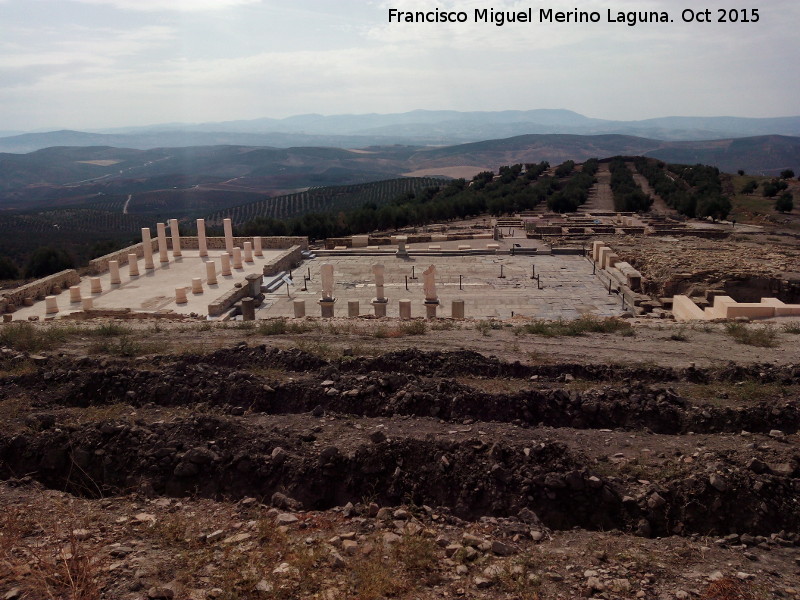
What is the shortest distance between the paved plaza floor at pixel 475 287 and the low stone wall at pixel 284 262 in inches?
22.4

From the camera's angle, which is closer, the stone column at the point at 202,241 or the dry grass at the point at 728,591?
the dry grass at the point at 728,591

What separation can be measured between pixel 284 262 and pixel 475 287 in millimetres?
7499

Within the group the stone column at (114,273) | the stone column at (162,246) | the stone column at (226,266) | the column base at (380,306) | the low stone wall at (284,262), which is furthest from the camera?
the stone column at (162,246)

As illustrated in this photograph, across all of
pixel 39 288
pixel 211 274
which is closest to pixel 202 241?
pixel 211 274

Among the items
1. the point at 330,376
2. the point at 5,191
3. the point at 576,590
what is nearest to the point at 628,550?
the point at 576,590

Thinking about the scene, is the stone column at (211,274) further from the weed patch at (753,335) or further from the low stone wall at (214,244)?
the weed patch at (753,335)

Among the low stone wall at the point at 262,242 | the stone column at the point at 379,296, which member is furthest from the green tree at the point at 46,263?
the stone column at the point at 379,296

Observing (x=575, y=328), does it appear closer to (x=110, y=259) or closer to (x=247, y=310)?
(x=247, y=310)

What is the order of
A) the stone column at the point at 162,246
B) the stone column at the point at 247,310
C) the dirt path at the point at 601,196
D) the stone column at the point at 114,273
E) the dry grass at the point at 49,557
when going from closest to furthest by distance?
the dry grass at the point at 49,557, the stone column at the point at 247,310, the stone column at the point at 114,273, the stone column at the point at 162,246, the dirt path at the point at 601,196

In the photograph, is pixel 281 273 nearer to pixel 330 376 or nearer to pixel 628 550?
pixel 330 376

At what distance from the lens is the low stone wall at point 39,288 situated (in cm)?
1842

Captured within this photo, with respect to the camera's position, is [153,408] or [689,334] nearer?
[153,408]

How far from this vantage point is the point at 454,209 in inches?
1711

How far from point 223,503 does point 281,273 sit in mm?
16922
